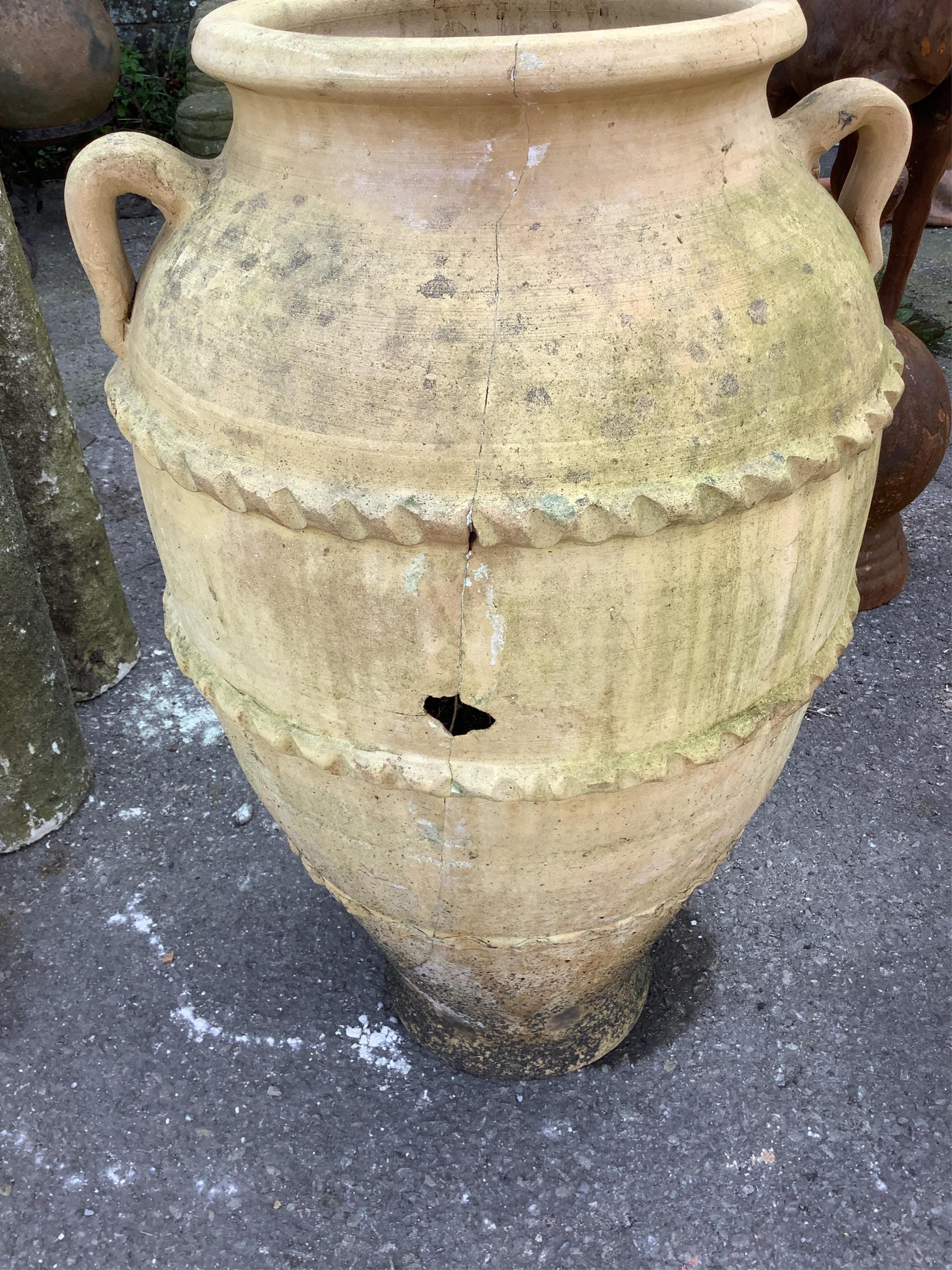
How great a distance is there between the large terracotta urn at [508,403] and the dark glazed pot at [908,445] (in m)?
1.38

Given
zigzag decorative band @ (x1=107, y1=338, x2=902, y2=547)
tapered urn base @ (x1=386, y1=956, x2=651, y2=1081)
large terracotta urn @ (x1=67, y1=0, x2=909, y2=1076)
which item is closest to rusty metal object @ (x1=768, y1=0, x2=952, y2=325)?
large terracotta urn @ (x1=67, y1=0, x2=909, y2=1076)

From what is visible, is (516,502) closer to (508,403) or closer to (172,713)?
(508,403)

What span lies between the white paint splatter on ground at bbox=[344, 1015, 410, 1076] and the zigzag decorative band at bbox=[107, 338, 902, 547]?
1160 millimetres

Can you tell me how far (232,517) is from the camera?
112 cm

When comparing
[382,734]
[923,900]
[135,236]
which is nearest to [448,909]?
[382,734]

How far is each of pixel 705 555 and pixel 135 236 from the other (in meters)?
5.06

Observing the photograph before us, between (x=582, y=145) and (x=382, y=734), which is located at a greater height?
(x=582, y=145)

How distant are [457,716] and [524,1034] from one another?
825 millimetres

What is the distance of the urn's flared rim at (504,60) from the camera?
93cm

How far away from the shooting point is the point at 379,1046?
1.86 metres

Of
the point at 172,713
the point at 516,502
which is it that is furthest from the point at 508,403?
Answer: the point at 172,713

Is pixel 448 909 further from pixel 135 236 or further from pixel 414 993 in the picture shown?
pixel 135 236

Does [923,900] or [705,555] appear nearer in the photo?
[705,555]

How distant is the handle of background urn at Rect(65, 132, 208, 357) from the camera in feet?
3.73
